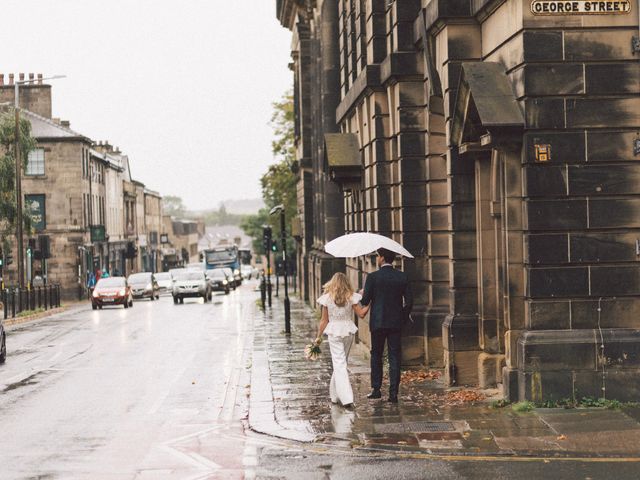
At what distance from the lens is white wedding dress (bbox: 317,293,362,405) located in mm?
13516

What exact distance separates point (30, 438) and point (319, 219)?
29244 millimetres

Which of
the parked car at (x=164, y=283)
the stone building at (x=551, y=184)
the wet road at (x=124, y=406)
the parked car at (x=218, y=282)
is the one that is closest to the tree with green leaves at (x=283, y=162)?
the parked car at (x=218, y=282)

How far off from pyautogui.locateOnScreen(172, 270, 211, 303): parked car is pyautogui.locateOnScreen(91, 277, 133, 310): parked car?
109 inches

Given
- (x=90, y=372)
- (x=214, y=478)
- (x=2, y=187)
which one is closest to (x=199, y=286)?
(x=2, y=187)

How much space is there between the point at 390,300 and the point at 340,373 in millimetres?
1073

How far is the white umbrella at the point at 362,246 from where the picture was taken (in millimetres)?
14250

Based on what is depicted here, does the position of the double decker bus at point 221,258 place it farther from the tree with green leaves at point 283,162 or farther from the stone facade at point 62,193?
the tree with green leaves at point 283,162

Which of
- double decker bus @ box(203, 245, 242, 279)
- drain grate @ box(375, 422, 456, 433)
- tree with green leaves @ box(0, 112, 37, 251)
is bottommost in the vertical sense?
drain grate @ box(375, 422, 456, 433)

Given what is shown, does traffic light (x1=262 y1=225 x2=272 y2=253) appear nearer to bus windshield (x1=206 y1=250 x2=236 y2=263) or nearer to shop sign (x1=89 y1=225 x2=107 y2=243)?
shop sign (x1=89 y1=225 x2=107 y2=243)

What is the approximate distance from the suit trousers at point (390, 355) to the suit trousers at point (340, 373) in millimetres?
347

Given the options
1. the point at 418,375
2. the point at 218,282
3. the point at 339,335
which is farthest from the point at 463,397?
the point at 218,282

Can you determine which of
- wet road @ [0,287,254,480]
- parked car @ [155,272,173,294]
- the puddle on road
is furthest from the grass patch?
parked car @ [155,272,173,294]

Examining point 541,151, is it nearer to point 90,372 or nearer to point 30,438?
point 30,438

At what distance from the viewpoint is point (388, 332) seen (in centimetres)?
1380
